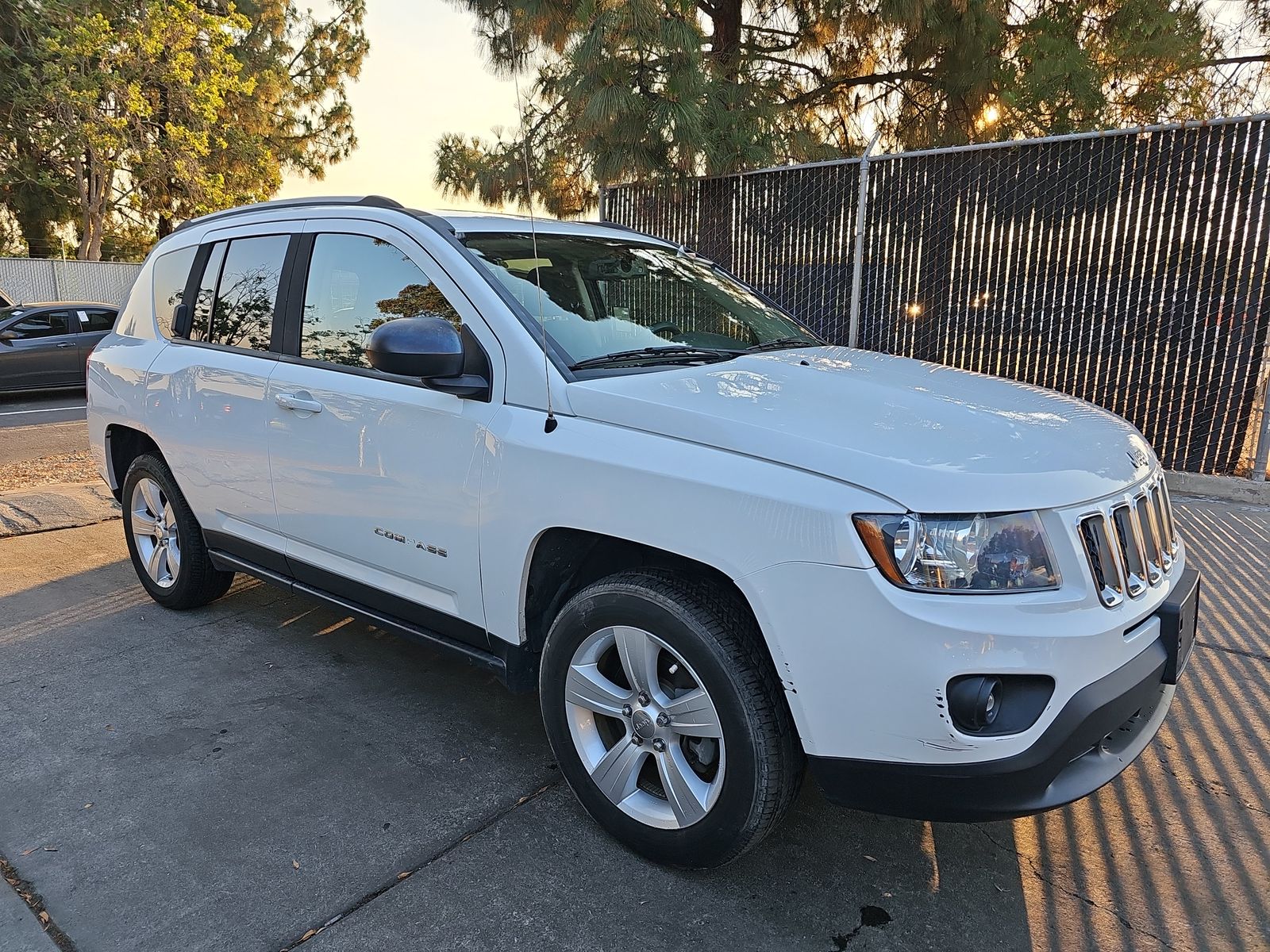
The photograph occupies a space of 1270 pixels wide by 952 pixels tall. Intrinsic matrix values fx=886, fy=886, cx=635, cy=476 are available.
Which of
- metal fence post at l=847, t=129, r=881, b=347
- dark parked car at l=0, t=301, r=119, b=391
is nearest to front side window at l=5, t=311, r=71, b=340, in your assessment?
dark parked car at l=0, t=301, r=119, b=391

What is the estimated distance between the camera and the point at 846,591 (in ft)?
6.68

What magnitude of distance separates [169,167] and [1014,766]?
24856 millimetres

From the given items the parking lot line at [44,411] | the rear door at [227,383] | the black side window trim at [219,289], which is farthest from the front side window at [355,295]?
the parking lot line at [44,411]

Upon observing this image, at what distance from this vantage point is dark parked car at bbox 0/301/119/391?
12.9 metres

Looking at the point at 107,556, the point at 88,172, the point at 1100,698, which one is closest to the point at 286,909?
the point at 1100,698

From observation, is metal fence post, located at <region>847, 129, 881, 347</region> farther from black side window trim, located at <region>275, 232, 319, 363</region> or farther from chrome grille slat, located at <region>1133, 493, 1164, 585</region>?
chrome grille slat, located at <region>1133, 493, 1164, 585</region>

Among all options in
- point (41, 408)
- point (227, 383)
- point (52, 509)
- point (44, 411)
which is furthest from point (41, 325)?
point (227, 383)

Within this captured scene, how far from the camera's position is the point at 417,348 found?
2.68m

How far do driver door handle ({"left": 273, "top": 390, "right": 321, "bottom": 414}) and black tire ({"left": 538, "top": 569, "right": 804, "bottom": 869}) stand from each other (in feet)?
4.65

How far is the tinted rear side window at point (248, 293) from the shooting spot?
368cm

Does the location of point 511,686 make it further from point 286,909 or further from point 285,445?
point 285,445

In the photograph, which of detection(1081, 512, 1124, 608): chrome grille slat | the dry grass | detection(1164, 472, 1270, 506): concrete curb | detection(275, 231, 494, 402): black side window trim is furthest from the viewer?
the dry grass

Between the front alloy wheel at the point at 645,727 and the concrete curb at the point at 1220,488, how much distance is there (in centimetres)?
534

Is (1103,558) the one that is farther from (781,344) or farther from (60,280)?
(60,280)
